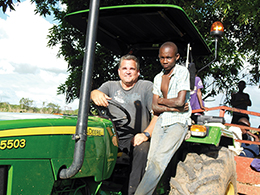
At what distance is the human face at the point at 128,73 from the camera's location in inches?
118

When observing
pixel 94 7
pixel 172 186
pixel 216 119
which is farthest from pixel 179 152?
pixel 94 7

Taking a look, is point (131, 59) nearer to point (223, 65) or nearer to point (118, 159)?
point (118, 159)

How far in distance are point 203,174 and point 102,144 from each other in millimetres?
1076

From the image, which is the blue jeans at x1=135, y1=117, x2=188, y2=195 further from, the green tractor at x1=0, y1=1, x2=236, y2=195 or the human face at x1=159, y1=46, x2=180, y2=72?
the human face at x1=159, y1=46, x2=180, y2=72

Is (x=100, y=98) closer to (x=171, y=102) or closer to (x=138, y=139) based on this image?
(x=138, y=139)

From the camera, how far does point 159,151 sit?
2.34 metres

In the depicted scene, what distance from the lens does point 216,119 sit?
374cm

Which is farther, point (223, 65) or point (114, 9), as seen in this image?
point (223, 65)

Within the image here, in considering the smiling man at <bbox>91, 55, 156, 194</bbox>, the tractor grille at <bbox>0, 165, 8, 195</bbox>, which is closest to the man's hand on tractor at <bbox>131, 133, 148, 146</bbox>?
the smiling man at <bbox>91, 55, 156, 194</bbox>

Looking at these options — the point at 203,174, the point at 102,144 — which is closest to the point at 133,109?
the point at 102,144

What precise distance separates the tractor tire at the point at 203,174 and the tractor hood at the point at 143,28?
1.39 meters

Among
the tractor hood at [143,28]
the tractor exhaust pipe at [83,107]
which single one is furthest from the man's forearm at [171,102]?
the tractor exhaust pipe at [83,107]

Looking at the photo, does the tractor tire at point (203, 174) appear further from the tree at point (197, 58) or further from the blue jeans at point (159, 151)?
the tree at point (197, 58)

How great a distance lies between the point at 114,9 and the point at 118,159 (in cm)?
152
